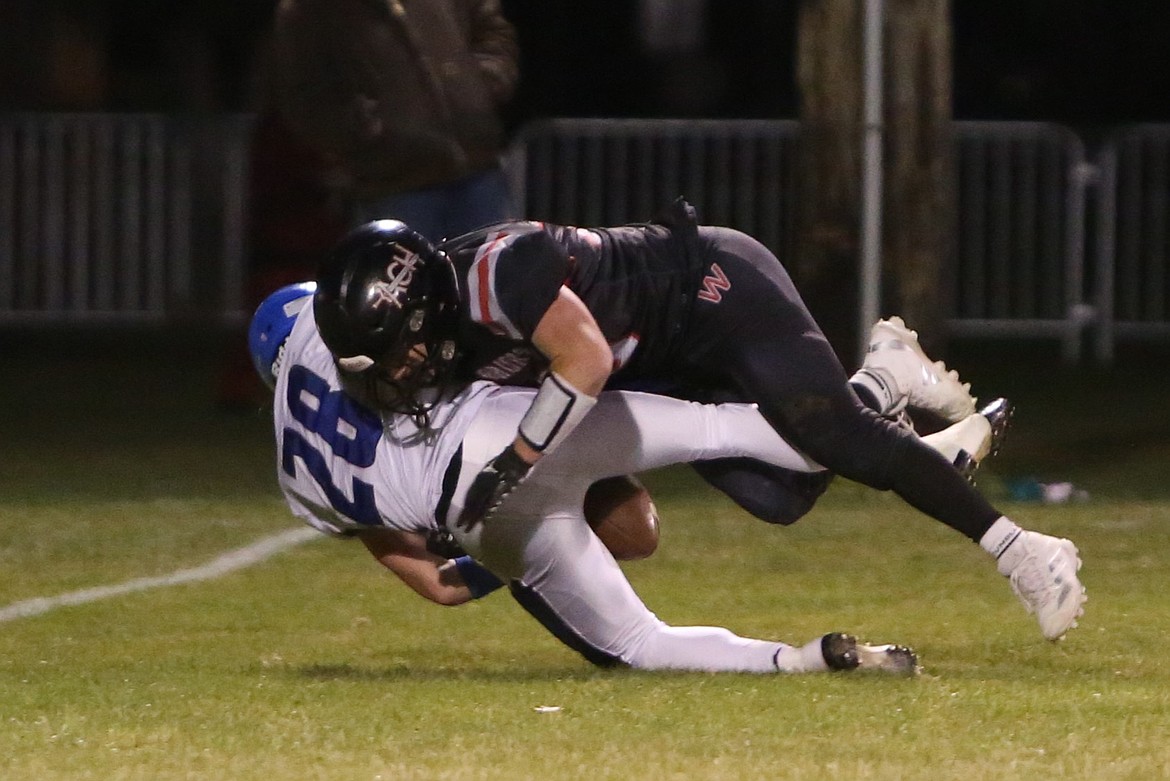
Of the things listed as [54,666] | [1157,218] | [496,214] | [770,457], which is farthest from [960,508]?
[1157,218]

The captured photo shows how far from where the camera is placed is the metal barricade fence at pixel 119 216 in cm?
1397

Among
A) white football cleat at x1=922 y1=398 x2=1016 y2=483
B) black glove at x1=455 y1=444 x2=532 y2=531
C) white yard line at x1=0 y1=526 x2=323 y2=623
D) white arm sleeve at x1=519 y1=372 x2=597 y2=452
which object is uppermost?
white arm sleeve at x1=519 y1=372 x2=597 y2=452

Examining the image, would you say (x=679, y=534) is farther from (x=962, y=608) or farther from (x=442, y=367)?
(x=442, y=367)

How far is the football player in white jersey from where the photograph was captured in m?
5.22

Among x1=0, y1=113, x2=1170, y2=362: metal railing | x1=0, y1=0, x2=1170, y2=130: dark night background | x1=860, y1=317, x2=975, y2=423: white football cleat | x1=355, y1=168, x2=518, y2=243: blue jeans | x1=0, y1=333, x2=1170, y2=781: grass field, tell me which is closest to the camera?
x1=0, y1=333, x2=1170, y2=781: grass field

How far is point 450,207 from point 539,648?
229 centimetres

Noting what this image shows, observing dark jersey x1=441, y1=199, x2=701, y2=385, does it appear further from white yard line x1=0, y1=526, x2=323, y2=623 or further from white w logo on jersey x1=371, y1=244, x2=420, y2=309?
white yard line x1=0, y1=526, x2=323, y2=623

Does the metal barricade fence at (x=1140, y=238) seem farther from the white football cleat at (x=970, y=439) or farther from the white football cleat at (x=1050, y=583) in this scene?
the white football cleat at (x=1050, y=583)

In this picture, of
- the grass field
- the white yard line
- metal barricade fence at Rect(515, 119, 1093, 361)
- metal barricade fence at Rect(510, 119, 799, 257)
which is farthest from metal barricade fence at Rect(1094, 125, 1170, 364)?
the white yard line

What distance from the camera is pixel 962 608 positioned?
634 centimetres

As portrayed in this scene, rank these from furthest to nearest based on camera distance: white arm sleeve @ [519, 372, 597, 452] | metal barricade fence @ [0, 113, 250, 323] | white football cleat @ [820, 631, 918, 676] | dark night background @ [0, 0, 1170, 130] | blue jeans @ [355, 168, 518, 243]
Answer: dark night background @ [0, 0, 1170, 130]
metal barricade fence @ [0, 113, 250, 323]
blue jeans @ [355, 168, 518, 243]
white football cleat @ [820, 631, 918, 676]
white arm sleeve @ [519, 372, 597, 452]

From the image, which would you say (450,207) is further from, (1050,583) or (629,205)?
(629,205)

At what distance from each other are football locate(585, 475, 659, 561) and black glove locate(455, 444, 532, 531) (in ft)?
1.84

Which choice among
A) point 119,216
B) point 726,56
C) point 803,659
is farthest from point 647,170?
point 803,659
